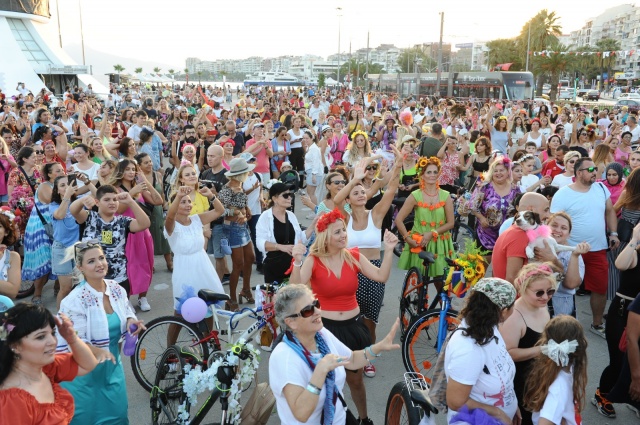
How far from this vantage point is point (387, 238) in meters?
4.16

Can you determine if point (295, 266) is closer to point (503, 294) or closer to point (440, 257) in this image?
point (503, 294)

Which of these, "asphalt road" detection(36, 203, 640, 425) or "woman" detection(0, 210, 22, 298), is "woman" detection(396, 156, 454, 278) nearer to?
"asphalt road" detection(36, 203, 640, 425)

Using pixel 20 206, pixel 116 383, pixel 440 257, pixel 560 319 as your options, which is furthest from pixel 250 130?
pixel 560 319

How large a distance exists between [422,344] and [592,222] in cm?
234

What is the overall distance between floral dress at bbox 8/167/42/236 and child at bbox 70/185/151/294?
209 centimetres

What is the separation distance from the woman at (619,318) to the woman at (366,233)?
1.92 metres

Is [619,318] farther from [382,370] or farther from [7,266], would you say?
[7,266]

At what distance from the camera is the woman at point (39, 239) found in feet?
20.2

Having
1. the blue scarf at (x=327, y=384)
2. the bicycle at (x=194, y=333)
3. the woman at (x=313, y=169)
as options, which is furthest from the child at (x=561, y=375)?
the woman at (x=313, y=169)

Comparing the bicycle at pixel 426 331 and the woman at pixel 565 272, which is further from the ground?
the woman at pixel 565 272

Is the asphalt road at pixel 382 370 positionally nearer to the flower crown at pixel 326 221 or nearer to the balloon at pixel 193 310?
the balloon at pixel 193 310

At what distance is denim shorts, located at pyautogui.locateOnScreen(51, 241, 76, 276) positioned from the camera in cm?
592

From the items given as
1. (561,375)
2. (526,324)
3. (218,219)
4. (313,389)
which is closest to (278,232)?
(218,219)

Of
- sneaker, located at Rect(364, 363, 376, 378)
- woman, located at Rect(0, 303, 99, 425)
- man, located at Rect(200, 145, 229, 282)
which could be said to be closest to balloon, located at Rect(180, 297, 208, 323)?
woman, located at Rect(0, 303, 99, 425)
